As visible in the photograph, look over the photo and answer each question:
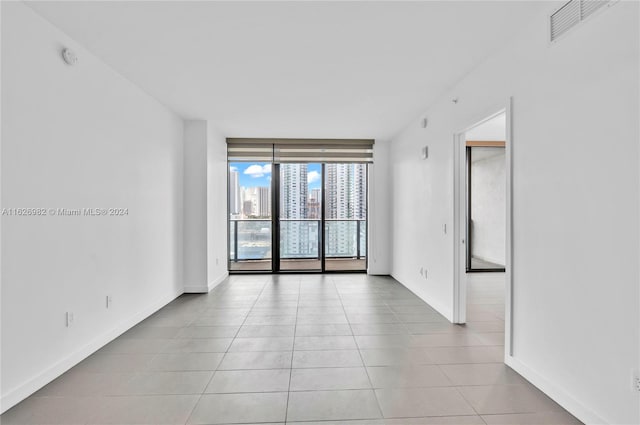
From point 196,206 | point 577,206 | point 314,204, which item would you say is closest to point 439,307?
point 577,206

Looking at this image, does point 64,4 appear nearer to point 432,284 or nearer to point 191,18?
point 191,18

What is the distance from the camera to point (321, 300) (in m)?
4.18

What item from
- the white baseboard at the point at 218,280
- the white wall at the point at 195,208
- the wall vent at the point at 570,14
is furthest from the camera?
the white baseboard at the point at 218,280

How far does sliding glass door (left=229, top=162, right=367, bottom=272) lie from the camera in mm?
5949

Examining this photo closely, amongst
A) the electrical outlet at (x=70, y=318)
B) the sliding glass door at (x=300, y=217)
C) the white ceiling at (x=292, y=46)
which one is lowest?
the electrical outlet at (x=70, y=318)

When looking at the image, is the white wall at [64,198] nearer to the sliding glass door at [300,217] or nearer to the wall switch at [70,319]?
the wall switch at [70,319]

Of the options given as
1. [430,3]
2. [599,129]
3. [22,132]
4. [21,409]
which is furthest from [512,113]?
[21,409]

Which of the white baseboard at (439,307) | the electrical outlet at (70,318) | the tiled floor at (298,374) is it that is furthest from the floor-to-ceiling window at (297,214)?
the electrical outlet at (70,318)

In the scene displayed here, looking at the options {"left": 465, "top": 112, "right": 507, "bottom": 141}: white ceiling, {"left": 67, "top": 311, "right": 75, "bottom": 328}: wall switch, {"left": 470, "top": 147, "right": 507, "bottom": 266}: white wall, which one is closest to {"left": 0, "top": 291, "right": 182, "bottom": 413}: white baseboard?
{"left": 67, "top": 311, "right": 75, "bottom": 328}: wall switch

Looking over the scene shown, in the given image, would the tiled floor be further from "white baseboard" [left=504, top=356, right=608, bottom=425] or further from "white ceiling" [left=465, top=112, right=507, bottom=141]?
"white ceiling" [left=465, top=112, right=507, bottom=141]

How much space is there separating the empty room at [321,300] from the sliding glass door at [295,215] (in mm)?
1873

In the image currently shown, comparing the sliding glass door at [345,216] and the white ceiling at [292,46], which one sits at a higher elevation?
the white ceiling at [292,46]

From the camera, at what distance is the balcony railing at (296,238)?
602 cm

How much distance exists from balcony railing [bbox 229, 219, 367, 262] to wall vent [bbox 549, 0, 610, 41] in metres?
4.45
